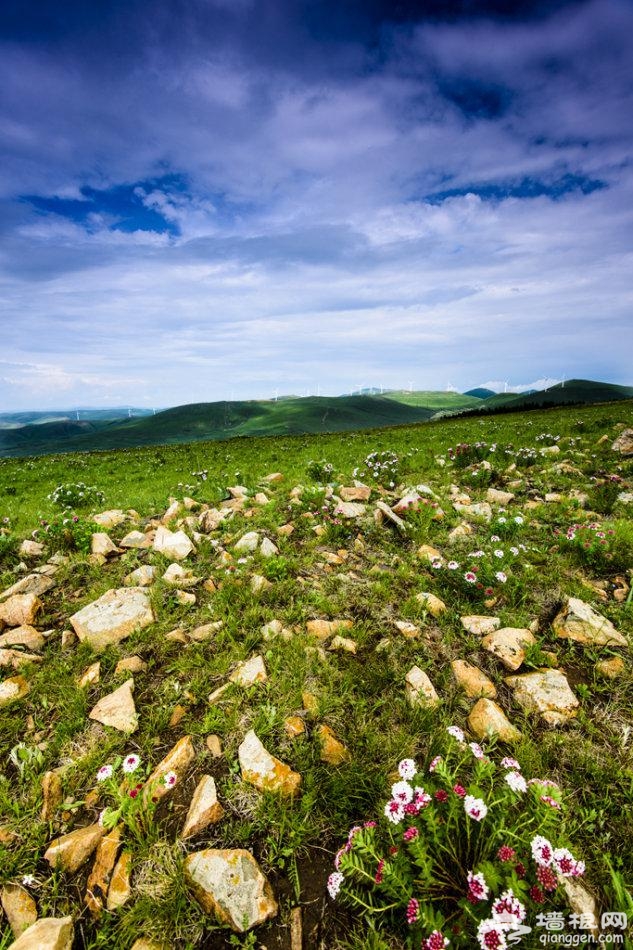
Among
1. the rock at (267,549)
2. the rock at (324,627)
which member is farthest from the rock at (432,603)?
the rock at (267,549)

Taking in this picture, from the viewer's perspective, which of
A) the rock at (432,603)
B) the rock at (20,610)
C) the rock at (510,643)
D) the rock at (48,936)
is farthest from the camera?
the rock at (432,603)

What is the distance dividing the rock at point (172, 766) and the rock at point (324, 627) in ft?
6.12

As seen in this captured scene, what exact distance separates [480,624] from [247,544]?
405 cm

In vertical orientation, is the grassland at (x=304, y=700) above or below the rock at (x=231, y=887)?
above

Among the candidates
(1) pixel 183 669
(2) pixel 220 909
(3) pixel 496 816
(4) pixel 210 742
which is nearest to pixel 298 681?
(4) pixel 210 742

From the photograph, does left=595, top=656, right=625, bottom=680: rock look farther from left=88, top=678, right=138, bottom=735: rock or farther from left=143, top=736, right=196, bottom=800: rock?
left=88, top=678, right=138, bottom=735: rock

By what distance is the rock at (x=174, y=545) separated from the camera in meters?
7.04

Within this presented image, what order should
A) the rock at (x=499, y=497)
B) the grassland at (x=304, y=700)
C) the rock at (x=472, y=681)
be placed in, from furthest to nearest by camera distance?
the rock at (x=499, y=497), the rock at (x=472, y=681), the grassland at (x=304, y=700)

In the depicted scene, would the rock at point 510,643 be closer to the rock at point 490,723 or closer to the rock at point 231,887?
the rock at point 490,723

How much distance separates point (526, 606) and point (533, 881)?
343 cm

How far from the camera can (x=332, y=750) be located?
3.62 meters

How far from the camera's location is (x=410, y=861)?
2670 mm

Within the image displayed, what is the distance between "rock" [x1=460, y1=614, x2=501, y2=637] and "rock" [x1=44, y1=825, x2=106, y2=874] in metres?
4.16

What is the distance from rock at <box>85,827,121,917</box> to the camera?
8.99ft
